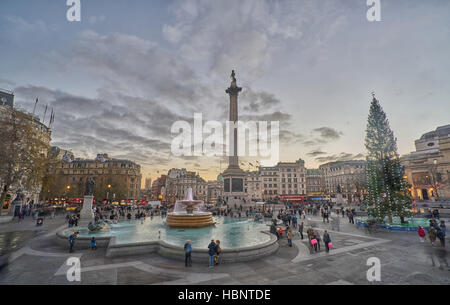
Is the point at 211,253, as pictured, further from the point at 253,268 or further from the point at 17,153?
the point at 17,153

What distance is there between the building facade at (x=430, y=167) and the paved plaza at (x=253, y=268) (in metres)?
60.5

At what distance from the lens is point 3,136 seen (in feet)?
85.6

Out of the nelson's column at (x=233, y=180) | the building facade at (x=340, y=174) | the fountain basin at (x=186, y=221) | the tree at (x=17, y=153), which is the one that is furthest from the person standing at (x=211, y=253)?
the building facade at (x=340, y=174)

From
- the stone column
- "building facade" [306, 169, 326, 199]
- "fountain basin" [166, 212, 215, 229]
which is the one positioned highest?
the stone column

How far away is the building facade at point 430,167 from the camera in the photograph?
187 feet

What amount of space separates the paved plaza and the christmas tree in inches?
360

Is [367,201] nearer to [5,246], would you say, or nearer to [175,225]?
[175,225]

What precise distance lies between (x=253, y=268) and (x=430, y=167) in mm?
80113

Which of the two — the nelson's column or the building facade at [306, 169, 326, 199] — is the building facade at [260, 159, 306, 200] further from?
the nelson's column

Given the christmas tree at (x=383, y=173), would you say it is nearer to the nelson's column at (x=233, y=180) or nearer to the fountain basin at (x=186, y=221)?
the fountain basin at (x=186, y=221)

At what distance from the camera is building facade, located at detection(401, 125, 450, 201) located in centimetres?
5688

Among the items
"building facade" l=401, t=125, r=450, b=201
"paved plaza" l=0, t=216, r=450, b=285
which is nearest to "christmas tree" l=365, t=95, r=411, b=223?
"paved plaza" l=0, t=216, r=450, b=285

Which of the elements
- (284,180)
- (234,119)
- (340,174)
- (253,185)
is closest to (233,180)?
(234,119)

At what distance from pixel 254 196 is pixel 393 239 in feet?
318
